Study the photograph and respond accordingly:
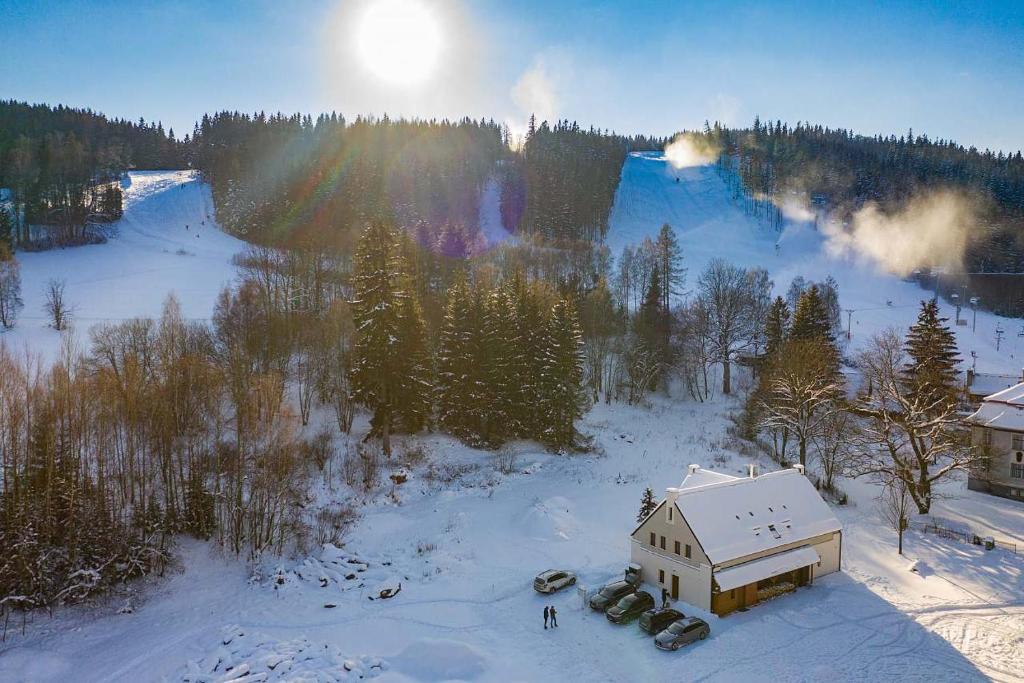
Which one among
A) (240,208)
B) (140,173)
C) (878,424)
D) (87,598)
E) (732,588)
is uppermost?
(140,173)

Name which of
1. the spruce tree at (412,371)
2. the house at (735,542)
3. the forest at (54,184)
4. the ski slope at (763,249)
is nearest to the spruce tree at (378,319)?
the spruce tree at (412,371)

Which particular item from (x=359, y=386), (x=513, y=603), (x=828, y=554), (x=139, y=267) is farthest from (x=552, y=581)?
(x=139, y=267)

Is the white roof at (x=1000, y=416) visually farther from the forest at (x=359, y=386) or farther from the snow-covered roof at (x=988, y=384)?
the snow-covered roof at (x=988, y=384)

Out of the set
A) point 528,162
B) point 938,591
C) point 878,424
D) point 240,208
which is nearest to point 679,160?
point 528,162

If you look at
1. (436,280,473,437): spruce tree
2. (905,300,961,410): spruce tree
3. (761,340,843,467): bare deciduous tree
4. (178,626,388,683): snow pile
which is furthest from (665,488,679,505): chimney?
(905,300,961,410): spruce tree

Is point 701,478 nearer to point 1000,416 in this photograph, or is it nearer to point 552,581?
point 552,581

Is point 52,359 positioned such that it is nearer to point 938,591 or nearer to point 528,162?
point 938,591
